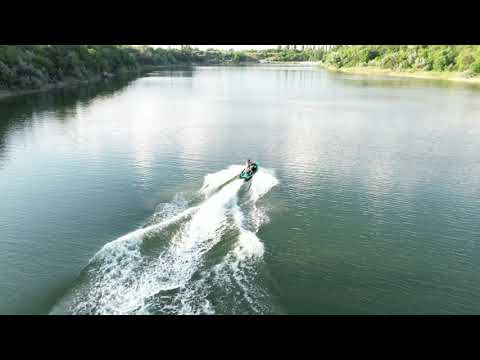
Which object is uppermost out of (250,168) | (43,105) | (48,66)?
(48,66)

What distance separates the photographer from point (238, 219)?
111 ft

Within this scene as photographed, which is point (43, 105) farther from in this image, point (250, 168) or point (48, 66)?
point (250, 168)

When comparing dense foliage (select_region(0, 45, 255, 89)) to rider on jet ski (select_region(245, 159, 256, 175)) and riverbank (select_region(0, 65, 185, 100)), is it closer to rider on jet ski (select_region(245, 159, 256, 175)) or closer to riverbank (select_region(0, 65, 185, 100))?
riverbank (select_region(0, 65, 185, 100))

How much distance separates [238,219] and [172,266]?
28.5 feet

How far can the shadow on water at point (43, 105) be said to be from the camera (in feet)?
234

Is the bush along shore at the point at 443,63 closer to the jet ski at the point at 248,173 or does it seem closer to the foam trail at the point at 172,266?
the jet ski at the point at 248,173

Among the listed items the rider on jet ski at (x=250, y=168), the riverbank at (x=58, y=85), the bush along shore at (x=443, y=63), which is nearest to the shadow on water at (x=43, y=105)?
the riverbank at (x=58, y=85)

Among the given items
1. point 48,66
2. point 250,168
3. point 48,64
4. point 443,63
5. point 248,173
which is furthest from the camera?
point 443,63

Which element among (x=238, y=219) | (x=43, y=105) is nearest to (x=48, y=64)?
(x=43, y=105)

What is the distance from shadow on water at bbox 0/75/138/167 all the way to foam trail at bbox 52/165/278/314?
32.7 metres

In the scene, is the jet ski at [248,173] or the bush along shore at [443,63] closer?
the jet ski at [248,173]

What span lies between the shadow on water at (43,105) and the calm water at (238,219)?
14.9 ft

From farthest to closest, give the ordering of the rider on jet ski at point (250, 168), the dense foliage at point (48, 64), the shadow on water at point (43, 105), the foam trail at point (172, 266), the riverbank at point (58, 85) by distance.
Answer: the dense foliage at point (48, 64), the riverbank at point (58, 85), the shadow on water at point (43, 105), the rider on jet ski at point (250, 168), the foam trail at point (172, 266)
